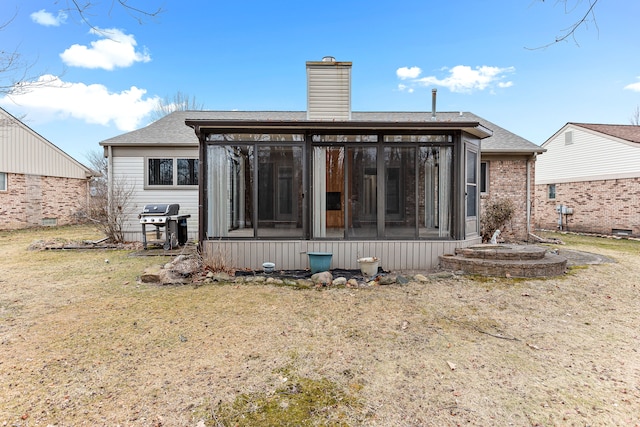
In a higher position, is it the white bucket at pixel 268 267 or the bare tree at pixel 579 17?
the bare tree at pixel 579 17

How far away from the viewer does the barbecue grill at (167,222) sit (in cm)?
841

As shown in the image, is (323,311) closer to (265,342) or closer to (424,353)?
(265,342)

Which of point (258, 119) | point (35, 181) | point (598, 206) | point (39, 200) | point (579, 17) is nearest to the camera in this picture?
point (579, 17)

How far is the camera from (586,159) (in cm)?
1452

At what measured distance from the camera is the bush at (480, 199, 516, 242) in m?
9.37

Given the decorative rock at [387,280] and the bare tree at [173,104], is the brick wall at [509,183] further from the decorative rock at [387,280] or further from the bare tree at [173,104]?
the bare tree at [173,104]

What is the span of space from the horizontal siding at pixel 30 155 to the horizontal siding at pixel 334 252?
13.7 metres

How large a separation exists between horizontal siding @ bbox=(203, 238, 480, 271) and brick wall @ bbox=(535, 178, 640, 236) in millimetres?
11284

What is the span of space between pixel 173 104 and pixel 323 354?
26.0 meters

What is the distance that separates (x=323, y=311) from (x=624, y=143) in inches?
601

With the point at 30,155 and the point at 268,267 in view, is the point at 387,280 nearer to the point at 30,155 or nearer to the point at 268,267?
the point at 268,267

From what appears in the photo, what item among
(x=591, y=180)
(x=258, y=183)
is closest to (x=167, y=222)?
(x=258, y=183)

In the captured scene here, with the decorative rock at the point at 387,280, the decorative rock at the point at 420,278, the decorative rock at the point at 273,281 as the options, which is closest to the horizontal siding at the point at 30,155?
the decorative rock at the point at 273,281

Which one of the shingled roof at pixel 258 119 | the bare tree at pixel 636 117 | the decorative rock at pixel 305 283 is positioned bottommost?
the decorative rock at pixel 305 283
